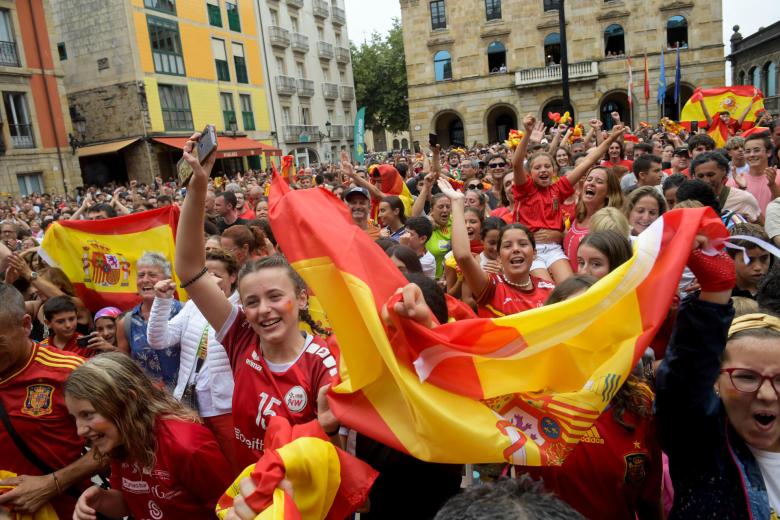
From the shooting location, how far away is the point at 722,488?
1.70 m

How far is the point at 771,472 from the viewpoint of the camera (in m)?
1.67

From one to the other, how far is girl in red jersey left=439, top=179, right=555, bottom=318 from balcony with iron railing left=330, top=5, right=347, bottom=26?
42.5 meters

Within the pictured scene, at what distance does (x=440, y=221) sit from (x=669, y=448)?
411cm

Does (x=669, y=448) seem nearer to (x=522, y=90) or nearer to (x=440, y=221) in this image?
(x=440, y=221)

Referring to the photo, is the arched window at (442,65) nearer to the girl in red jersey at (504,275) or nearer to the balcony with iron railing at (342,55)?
the balcony with iron railing at (342,55)

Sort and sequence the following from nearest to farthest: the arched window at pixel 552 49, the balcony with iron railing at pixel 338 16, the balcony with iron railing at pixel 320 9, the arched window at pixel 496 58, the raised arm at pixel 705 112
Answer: the raised arm at pixel 705 112 → the arched window at pixel 552 49 → the arched window at pixel 496 58 → the balcony with iron railing at pixel 320 9 → the balcony with iron railing at pixel 338 16

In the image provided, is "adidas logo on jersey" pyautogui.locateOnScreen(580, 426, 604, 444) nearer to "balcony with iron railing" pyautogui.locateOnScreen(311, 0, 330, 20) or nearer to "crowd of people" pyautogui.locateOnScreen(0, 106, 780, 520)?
"crowd of people" pyautogui.locateOnScreen(0, 106, 780, 520)

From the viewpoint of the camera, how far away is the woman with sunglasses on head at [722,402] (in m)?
1.65

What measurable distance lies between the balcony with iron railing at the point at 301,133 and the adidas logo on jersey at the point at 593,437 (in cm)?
3541

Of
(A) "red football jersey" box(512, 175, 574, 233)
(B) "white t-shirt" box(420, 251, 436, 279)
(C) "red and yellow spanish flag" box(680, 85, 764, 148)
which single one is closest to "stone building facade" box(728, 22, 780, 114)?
(C) "red and yellow spanish flag" box(680, 85, 764, 148)

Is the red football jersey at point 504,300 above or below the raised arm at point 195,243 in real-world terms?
below

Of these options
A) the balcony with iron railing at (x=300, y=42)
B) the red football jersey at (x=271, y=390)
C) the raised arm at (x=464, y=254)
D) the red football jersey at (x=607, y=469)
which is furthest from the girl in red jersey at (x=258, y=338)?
the balcony with iron railing at (x=300, y=42)

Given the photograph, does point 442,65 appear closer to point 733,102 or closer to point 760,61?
point 760,61

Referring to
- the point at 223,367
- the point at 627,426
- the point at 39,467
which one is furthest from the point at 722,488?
the point at 39,467
